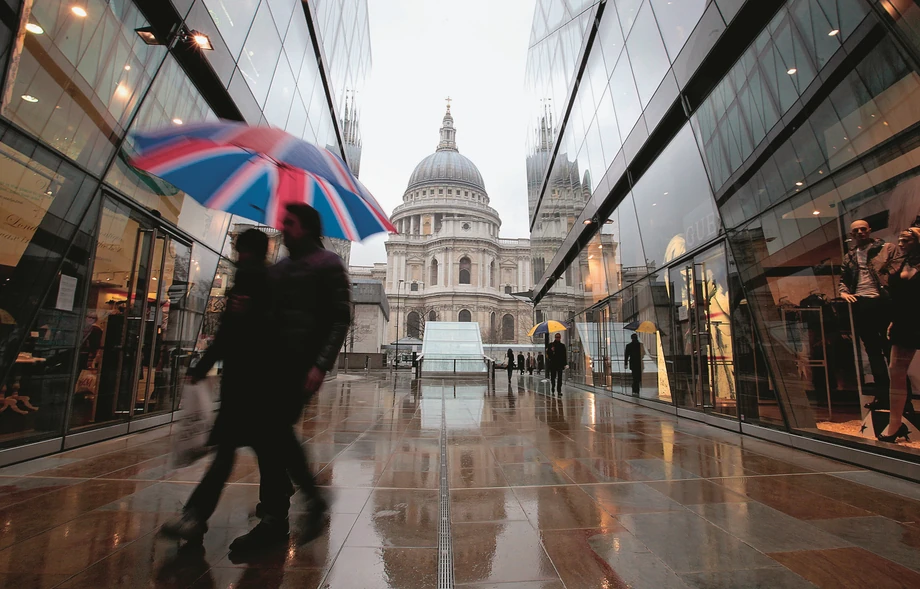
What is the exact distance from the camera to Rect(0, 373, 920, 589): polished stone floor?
2207mm

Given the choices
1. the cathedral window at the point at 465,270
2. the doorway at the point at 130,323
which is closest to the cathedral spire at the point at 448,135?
the cathedral window at the point at 465,270

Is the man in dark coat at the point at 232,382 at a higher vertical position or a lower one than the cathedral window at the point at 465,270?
lower

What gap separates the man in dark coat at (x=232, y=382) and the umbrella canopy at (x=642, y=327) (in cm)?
888

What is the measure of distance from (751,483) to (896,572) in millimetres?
1646

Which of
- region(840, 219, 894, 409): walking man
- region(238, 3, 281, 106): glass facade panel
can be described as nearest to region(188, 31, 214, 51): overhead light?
region(238, 3, 281, 106): glass facade panel

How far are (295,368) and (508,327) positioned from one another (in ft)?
248

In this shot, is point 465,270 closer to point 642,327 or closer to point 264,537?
point 642,327

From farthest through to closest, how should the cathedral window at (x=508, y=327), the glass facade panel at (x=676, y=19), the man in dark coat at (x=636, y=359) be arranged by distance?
the cathedral window at (x=508, y=327) < the man in dark coat at (x=636, y=359) < the glass facade panel at (x=676, y=19)

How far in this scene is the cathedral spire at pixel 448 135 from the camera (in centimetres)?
10356

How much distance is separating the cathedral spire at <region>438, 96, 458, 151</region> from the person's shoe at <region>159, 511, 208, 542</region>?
106291 mm

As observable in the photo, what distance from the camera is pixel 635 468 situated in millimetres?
4371

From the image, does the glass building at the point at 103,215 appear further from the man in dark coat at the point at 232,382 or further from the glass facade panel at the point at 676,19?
the glass facade panel at the point at 676,19

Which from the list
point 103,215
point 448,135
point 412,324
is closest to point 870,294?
point 103,215

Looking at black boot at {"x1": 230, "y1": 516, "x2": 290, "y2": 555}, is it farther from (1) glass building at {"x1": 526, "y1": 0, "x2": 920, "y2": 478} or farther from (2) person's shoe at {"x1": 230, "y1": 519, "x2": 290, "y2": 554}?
(1) glass building at {"x1": 526, "y1": 0, "x2": 920, "y2": 478}
